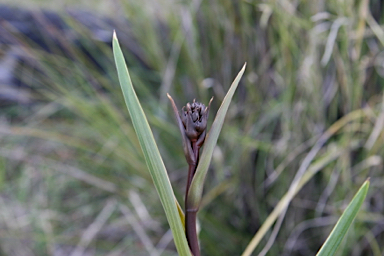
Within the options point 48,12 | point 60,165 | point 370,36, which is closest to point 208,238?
point 60,165

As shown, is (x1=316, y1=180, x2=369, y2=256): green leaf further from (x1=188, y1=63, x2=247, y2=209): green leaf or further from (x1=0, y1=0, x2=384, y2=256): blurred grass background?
(x1=0, y1=0, x2=384, y2=256): blurred grass background

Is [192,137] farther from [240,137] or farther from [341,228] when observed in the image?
[240,137]

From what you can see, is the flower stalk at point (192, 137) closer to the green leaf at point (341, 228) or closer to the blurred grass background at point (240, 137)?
the green leaf at point (341, 228)

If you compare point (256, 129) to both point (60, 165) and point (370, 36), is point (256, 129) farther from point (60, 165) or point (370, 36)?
point (60, 165)

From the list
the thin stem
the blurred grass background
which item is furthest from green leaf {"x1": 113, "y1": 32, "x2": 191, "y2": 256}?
the blurred grass background

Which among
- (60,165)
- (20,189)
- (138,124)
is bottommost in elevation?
(20,189)

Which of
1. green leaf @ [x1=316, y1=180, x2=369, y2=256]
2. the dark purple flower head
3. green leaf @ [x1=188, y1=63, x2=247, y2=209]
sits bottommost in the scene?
green leaf @ [x1=316, y1=180, x2=369, y2=256]

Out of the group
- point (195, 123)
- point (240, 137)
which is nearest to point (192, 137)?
point (195, 123)
